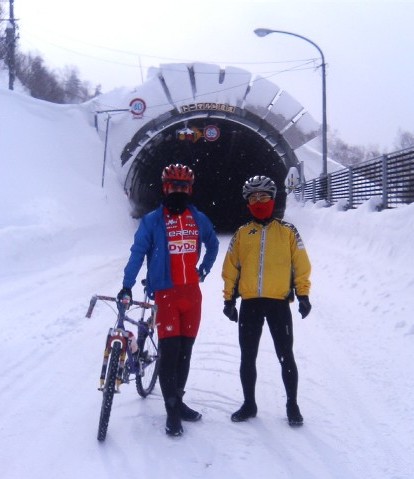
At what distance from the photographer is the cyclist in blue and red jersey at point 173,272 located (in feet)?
13.7

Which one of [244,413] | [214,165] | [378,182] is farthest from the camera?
[214,165]

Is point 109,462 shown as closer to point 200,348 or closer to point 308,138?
point 200,348

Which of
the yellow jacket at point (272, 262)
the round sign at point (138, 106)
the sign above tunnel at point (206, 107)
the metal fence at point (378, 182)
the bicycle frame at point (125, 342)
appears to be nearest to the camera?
the bicycle frame at point (125, 342)

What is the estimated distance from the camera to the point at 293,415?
13.9ft

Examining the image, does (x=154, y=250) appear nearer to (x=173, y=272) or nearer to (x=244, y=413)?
(x=173, y=272)

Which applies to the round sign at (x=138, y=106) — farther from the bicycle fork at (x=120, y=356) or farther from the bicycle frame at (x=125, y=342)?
the bicycle fork at (x=120, y=356)

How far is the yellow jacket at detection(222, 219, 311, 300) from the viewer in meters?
4.24

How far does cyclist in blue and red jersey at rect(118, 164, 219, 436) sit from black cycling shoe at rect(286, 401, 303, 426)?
0.70 metres

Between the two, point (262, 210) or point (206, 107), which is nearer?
point (262, 210)

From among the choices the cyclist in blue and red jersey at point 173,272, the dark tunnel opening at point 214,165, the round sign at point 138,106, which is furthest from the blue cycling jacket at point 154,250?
the round sign at point 138,106

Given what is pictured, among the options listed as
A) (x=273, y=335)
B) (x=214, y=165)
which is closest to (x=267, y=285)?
(x=273, y=335)

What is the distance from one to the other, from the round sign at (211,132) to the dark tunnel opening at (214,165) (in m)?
0.16

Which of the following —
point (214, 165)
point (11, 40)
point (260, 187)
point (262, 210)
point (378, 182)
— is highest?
point (11, 40)

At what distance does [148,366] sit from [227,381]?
0.92m
